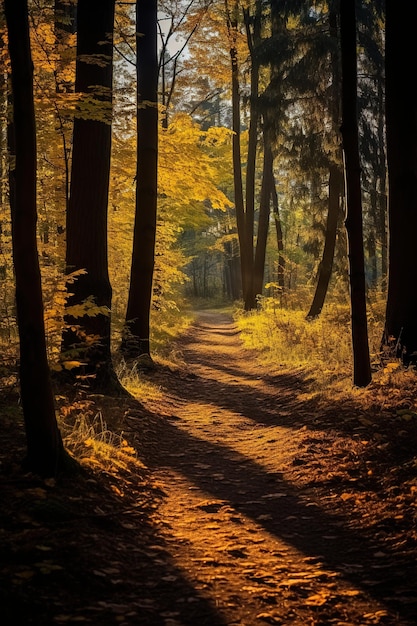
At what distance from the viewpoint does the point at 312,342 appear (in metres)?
12.2

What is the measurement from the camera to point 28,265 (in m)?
3.96

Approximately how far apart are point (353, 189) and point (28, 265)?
204 inches

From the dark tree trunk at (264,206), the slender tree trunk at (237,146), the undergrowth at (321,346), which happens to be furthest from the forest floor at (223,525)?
the slender tree trunk at (237,146)

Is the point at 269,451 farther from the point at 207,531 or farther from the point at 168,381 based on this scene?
the point at 168,381

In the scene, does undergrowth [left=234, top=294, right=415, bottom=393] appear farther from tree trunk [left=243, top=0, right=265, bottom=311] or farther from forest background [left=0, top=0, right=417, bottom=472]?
tree trunk [left=243, top=0, right=265, bottom=311]

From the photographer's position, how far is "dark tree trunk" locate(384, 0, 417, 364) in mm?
8039

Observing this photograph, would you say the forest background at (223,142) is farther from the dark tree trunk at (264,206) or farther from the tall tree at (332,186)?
the dark tree trunk at (264,206)

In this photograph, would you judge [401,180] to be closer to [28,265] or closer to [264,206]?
[28,265]

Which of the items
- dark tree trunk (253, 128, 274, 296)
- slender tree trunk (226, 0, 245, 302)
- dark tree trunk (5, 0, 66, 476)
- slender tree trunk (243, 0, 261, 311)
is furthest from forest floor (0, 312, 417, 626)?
slender tree trunk (226, 0, 245, 302)

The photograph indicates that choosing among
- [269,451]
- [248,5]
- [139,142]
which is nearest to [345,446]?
[269,451]

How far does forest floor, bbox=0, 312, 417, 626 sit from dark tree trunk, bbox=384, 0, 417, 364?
4.43ft

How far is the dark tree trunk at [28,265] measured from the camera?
3.76 meters

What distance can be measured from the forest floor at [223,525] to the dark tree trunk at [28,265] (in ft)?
1.17

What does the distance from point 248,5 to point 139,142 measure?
10239 mm
